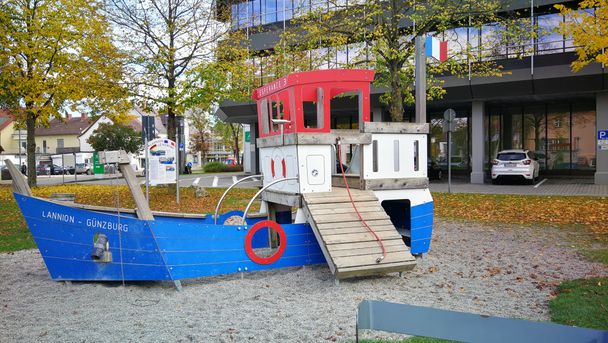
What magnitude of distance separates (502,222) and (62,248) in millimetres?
9652

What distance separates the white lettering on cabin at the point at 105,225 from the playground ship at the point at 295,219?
0.04 feet

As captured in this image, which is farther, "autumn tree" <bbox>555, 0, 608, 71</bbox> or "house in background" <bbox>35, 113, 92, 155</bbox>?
"house in background" <bbox>35, 113, 92, 155</bbox>

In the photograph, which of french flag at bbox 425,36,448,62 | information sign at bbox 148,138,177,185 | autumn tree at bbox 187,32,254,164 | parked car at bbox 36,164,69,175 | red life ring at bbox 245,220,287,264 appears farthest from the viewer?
parked car at bbox 36,164,69,175

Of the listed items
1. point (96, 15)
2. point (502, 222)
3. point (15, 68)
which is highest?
point (96, 15)

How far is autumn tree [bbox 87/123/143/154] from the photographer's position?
188 ft

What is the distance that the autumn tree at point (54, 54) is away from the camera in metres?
16.7

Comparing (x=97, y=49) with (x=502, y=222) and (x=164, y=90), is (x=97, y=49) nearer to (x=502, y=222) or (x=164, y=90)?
(x=164, y=90)

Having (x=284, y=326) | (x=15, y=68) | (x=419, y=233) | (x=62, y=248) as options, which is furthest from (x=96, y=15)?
(x=284, y=326)

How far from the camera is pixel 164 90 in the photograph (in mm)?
16500

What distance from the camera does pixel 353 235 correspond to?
256 inches

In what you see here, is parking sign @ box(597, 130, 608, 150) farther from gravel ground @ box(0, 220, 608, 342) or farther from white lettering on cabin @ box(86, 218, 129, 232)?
white lettering on cabin @ box(86, 218, 129, 232)

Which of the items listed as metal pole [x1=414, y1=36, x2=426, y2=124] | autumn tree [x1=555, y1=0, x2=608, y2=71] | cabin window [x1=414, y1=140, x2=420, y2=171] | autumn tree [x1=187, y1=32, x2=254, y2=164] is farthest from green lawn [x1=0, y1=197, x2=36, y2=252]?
autumn tree [x1=555, y1=0, x2=608, y2=71]


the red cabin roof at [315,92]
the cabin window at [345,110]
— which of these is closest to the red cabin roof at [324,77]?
the red cabin roof at [315,92]

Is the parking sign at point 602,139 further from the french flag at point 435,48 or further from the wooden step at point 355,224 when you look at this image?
the wooden step at point 355,224
